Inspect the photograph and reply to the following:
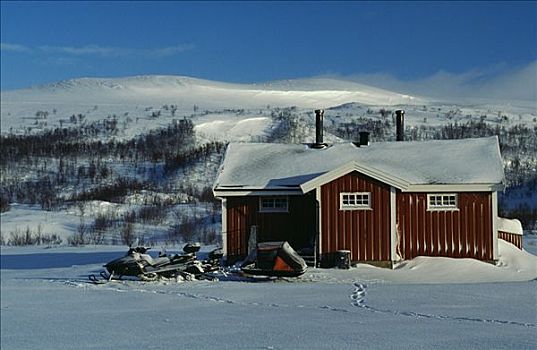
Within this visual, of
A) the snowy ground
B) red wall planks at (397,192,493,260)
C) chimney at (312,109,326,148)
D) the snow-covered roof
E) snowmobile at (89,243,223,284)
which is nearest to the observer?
the snowy ground

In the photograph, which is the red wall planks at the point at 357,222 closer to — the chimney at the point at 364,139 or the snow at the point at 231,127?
the chimney at the point at 364,139

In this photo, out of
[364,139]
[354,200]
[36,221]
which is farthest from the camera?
[36,221]

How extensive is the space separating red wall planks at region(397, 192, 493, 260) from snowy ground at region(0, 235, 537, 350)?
1172mm

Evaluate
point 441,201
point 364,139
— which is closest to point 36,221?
point 364,139

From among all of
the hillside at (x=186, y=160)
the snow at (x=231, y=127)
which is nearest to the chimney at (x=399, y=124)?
the hillside at (x=186, y=160)

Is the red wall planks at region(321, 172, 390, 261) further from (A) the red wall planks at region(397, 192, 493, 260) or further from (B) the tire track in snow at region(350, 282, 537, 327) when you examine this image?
(B) the tire track in snow at region(350, 282, 537, 327)

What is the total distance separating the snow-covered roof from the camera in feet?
62.4

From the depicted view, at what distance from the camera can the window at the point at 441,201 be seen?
18.8 m

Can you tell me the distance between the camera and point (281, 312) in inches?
427

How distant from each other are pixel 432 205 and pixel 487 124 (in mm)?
20539

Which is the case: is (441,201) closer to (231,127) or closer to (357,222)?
(357,222)

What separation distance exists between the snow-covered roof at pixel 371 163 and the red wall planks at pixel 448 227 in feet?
1.83

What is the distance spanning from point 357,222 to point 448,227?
2.50 meters

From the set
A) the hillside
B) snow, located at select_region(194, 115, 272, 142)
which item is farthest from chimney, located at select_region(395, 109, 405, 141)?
snow, located at select_region(194, 115, 272, 142)
